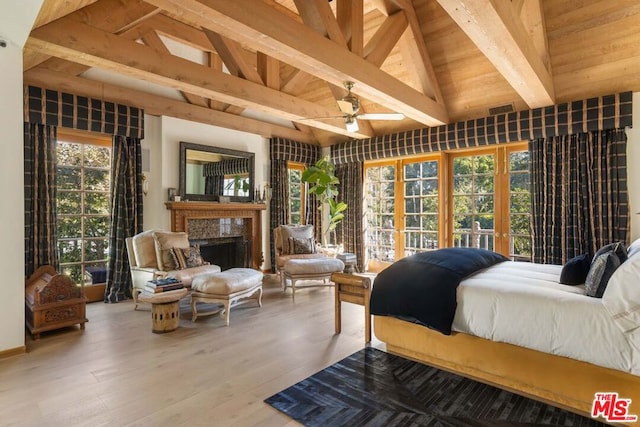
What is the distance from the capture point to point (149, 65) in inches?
132

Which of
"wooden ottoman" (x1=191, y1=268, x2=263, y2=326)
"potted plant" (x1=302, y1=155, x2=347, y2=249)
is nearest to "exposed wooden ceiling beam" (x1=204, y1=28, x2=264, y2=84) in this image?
"potted plant" (x1=302, y1=155, x2=347, y2=249)

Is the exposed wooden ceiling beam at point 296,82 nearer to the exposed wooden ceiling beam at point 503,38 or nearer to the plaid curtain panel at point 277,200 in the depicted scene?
the plaid curtain panel at point 277,200

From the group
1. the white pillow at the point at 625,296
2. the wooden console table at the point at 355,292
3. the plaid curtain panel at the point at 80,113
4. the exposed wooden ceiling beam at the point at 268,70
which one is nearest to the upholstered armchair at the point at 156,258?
the plaid curtain panel at the point at 80,113

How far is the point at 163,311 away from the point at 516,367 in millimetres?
2975

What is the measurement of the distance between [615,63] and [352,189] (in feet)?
13.1

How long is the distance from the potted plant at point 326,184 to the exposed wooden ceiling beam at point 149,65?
4.31 feet

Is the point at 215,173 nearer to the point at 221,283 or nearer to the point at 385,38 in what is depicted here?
the point at 221,283

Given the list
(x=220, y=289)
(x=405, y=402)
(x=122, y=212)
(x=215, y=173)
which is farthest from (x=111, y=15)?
(x=405, y=402)

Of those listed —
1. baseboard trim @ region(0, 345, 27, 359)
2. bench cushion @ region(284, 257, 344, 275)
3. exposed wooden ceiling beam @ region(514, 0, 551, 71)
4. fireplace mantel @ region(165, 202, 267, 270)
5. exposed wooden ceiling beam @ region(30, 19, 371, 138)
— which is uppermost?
exposed wooden ceiling beam @ region(514, 0, 551, 71)

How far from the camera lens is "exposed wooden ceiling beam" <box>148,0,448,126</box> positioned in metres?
2.36

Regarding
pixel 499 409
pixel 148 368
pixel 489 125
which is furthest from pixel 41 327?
pixel 489 125

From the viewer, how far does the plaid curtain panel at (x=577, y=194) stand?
399 cm

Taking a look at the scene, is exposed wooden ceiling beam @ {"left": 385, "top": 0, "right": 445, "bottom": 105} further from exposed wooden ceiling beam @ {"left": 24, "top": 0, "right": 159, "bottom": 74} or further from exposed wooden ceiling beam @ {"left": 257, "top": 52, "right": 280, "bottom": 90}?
exposed wooden ceiling beam @ {"left": 24, "top": 0, "right": 159, "bottom": 74}

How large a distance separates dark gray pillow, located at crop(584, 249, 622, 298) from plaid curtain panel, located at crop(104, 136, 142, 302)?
4746 mm
